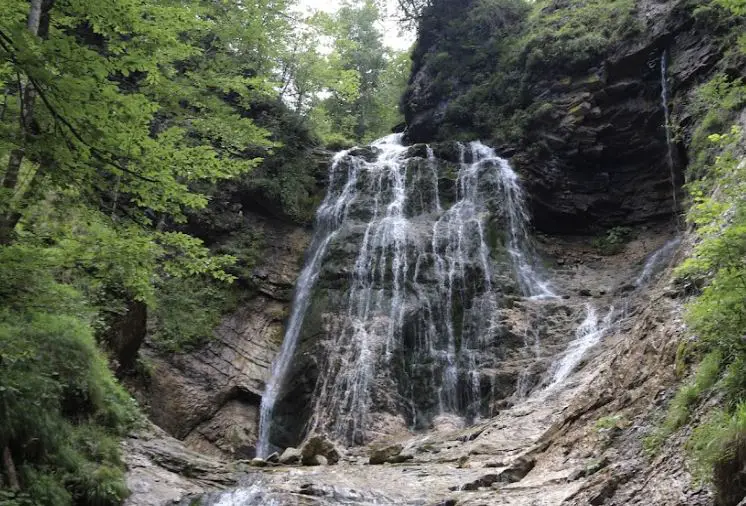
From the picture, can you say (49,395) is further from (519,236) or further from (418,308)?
(519,236)

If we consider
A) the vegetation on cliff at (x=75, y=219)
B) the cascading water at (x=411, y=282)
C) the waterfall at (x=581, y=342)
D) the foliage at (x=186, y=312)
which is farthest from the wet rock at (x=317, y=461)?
the foliage at (x=186, y=312)

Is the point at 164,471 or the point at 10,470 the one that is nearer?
the point at 10,470

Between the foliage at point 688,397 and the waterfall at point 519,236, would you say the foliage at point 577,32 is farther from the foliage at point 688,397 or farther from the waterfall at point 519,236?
the foliage at point 688,397

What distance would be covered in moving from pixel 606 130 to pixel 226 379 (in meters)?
14.4

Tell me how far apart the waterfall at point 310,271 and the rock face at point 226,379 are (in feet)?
0.81

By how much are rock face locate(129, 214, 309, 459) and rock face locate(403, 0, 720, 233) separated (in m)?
9.48

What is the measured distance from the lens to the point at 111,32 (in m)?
6.82

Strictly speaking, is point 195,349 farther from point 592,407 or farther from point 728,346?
point 728,346

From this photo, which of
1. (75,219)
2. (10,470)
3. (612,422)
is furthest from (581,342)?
(10,470)

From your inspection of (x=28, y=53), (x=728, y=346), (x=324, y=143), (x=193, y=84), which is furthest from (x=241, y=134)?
(x=324, y=143)

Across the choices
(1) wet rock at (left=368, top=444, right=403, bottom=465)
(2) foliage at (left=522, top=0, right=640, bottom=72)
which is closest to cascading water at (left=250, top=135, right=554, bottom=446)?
(1) wet rock at (left=368, top=444, right=403, bottom=465)

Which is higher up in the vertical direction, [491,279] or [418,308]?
[491,279]

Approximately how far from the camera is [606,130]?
1986cm

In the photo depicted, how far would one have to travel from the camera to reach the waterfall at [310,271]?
1581cm
